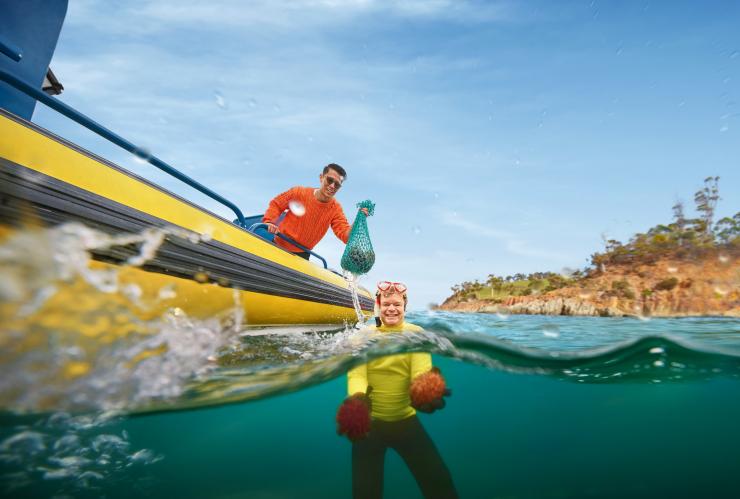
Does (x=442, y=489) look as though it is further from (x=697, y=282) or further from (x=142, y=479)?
A: (x=697, y=282)

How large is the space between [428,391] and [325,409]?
477 centimetres

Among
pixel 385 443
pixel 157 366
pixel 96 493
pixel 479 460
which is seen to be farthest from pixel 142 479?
pixel 479 460

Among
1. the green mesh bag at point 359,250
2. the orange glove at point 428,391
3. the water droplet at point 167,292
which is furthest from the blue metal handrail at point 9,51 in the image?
the green mesh bag at point 359,250

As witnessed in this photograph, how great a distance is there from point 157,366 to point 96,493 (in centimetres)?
408

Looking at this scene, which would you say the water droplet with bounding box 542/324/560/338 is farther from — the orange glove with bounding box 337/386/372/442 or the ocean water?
the orange glove with bounding box 337/386/372/442

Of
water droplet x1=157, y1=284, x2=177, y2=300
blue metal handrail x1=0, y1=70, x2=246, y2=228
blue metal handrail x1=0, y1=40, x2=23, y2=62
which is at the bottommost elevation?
water droplet x1=157, y1=284, x2=177, y2=300

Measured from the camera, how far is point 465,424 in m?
8.45

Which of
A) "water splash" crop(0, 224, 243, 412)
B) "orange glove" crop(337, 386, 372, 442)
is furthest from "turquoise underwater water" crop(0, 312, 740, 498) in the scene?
"orange glove" crop(337, 386, 372, 442)

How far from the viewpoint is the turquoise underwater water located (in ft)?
12.4

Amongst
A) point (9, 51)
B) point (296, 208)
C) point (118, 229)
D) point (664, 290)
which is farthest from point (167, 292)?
point (664, 290)

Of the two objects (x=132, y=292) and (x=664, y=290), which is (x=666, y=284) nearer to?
(x=664, y=290)

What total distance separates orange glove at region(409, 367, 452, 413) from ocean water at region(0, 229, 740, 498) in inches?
22.1

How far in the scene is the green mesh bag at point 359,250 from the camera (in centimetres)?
556

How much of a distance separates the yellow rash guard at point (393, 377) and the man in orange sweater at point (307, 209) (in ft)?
9.91
